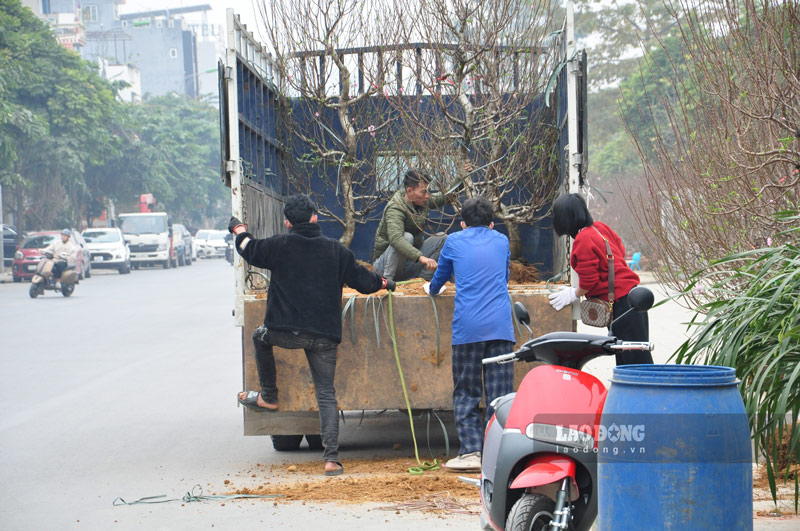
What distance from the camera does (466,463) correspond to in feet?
20.5

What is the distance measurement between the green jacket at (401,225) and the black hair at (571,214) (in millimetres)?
1525

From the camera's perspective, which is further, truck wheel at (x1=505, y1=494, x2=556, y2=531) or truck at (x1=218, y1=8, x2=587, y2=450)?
truck at (x1=218, y1=8, x2=587, y2=450)

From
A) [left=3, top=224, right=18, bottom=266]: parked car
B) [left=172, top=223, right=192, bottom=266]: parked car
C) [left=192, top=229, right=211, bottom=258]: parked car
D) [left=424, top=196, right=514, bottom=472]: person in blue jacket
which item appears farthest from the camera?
[left=192, top=229, right=211, bottom=258]: parked car

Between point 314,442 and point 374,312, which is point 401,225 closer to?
point 374,312

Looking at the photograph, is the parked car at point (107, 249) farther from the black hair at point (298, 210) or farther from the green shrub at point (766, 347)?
the green shrub at point (766, 347)

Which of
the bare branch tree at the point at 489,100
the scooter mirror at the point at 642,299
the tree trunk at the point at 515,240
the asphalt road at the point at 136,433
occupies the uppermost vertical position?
the bare branch tree at the point at 489,100

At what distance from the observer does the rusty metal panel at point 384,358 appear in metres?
6.69

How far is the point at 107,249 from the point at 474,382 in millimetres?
32575

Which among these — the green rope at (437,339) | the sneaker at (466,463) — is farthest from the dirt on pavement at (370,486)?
the green rope at (437,339)

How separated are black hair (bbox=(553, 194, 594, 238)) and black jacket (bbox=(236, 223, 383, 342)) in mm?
1295

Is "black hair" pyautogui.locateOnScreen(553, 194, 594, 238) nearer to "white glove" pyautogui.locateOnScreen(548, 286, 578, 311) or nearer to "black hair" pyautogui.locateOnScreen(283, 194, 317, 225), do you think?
"white glove" pyautogui.locateOnScreen(548, 286, 578, 311)

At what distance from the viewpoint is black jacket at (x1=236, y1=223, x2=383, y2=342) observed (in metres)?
6.38

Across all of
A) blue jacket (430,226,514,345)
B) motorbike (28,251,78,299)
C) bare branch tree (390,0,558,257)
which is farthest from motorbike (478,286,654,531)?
motorbike (28,251,78,299)

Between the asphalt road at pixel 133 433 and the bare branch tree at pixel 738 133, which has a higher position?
the bare branch tree at pixel 738 133
